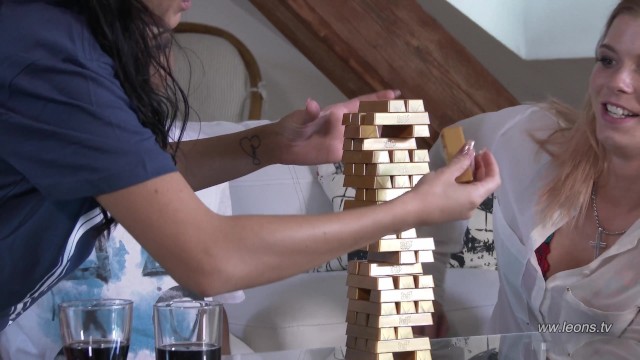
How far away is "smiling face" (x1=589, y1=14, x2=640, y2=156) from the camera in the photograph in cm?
185

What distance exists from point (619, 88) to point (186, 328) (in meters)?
1.09

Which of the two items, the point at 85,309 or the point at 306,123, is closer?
the point at 85,309

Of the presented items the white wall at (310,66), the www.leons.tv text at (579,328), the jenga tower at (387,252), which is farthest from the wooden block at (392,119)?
the white wall at (310,66)

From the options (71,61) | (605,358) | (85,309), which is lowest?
(605,358)

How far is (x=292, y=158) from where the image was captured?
58.6 inches

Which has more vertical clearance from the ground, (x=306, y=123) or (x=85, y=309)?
(x=306, y=123)

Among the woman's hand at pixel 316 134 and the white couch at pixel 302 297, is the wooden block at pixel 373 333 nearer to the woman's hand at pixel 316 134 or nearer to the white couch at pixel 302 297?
the woman's hand at pixel 316 134

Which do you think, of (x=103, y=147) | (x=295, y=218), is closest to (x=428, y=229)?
(x=295, y=218)

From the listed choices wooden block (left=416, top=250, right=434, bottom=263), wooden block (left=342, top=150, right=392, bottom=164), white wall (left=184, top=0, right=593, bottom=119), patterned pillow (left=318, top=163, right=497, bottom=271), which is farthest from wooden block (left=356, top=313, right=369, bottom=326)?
white wall (left=184, top=0, right=593, bottom=119)

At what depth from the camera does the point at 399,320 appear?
128 cm

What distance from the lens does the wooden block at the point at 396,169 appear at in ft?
4.18

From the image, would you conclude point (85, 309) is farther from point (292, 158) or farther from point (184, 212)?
point (292, 158)

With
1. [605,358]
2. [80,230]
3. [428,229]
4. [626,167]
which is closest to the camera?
[80,230]

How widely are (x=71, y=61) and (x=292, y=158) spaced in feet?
1.69
